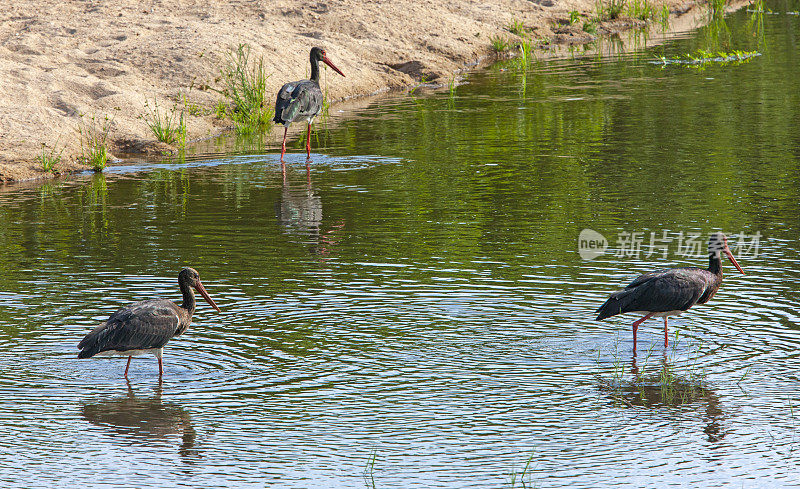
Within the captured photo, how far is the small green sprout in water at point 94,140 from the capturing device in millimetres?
18625

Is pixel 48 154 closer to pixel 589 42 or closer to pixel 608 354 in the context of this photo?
pixel 608 354

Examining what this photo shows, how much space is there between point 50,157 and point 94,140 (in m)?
1.01

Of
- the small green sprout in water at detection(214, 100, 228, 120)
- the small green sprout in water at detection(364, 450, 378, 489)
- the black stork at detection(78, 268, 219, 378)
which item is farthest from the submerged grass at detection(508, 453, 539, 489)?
the small green sprout in water at detection(214, 100, 228, 120)

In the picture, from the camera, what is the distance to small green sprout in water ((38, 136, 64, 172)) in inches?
717

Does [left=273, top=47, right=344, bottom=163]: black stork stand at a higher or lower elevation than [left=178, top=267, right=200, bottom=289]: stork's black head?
higher

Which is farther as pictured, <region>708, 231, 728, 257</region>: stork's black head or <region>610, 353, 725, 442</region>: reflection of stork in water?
<region>708, 231, 728, 257</region>: stork's black head

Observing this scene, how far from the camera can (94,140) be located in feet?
62.8

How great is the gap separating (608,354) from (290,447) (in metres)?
3.22

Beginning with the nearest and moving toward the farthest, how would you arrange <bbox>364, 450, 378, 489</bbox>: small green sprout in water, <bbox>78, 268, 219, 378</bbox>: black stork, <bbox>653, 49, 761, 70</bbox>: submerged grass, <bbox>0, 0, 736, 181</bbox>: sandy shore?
1. <bbox>364, 450, 378, 489</bbox>: small green sprout in water
2. <bbox>78, 268, 219, 378</bbox>: black stork
3. <bbox>0, 0, 736, 181</bbox>: sandy shore
4. <bbox>653, 49, 761, 70</bbox>: submerged grass

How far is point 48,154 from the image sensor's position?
18.8 m

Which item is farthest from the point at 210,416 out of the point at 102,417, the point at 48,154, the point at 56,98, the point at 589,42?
the point at 589,42

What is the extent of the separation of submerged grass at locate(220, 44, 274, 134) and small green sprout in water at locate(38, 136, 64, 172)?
3.93 m

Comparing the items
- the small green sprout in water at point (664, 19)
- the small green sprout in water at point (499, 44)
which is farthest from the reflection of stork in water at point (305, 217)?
the small green sprout in water at point (664, 19)

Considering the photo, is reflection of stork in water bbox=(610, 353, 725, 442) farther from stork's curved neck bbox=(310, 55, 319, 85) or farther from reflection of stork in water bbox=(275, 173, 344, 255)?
stork's curved neck bbox=(310, 55, 319, 85)
